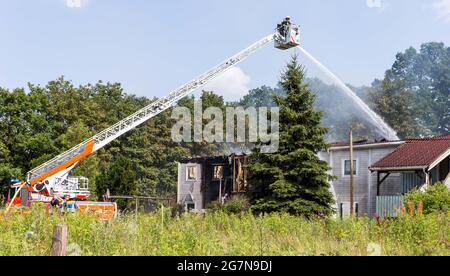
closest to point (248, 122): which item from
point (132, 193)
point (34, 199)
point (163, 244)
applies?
point (132, 193)

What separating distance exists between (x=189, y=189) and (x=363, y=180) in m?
14.1

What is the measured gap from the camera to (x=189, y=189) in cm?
4328

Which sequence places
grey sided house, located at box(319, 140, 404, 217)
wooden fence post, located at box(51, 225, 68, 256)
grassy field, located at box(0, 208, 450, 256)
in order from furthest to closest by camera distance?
grey sided house, located at box(319, 140, 404, 217)
grassy field, located at box(0, 208, 450, 256)
wooden fence post, located at box(51, 225, 68, 256)

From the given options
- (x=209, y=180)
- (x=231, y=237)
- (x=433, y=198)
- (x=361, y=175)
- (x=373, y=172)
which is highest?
(x=373, y=172)

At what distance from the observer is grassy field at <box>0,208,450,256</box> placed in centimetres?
1065

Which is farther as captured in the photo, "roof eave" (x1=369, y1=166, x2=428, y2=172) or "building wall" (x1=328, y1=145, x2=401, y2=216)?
"building wall" (x1=328, y1=145, x2=401, y2=216)

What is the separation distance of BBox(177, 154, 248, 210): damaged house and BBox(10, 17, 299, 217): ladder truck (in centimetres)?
620

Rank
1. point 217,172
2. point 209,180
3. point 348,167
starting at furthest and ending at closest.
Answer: point 209,180 < point 217,172 < point 348,167

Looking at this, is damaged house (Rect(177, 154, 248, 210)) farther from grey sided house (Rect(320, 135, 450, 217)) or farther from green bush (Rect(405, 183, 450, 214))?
green bush (Rect(405, 183, 450, 214))

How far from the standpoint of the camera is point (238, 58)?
118 ft

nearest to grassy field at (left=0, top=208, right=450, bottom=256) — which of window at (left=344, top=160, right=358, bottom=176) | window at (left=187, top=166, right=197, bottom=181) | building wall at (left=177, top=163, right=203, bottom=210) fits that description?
window at (left=344, top=160, right=358, bottom=176)

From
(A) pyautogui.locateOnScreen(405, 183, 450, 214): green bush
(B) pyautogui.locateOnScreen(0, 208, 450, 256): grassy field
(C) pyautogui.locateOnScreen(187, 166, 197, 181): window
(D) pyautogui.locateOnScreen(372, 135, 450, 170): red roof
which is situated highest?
(D) pyautogui.locateOnScreen(372, 135, 450, 170): red roof

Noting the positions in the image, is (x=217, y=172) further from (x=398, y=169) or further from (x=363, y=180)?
(x=398, y=169)

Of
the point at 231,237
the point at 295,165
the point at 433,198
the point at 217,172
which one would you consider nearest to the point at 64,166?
the point at 217,172
